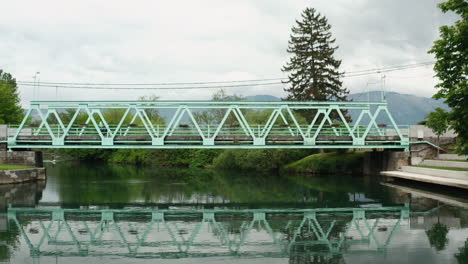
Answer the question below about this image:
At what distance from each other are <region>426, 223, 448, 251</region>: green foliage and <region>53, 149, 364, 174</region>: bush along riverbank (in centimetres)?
2728

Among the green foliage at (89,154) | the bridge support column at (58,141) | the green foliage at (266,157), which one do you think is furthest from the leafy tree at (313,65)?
the green foliage at (89,154)

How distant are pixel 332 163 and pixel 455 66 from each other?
2250cm

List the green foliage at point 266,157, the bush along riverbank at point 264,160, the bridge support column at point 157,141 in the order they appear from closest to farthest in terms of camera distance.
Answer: the bridge support column at point 157,141
the bush along riverbank at point 264,160
the green foliage at point 266,157

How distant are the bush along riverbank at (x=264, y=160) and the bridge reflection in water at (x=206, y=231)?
2347 centimetres

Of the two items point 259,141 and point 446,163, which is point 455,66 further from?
point 259,141

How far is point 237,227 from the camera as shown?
15.0 m

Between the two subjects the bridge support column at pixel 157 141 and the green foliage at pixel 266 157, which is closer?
the bridge support column at pixel 157 141

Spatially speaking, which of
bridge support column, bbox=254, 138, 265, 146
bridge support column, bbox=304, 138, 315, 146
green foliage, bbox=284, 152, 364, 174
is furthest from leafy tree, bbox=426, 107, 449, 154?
green foliage, bbox=284, 152, 364, 174

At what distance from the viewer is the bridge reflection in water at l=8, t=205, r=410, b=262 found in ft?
37.4

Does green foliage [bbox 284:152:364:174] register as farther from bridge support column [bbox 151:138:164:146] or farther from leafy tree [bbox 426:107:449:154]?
leafy tree [bbox 426:107:449:154]

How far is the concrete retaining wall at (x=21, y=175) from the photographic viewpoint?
30.5 metres

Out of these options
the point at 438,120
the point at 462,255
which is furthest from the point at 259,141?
the point at 462,255

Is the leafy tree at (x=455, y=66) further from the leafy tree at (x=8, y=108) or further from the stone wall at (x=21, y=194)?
the leafy tree at (x=8, y=108)

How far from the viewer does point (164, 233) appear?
13.9m
